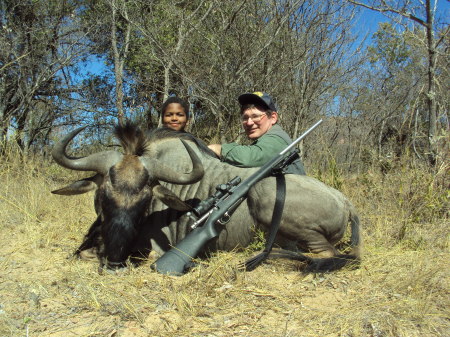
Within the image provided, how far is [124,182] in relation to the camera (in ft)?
10.1

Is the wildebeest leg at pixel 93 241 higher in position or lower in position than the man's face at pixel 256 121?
lower

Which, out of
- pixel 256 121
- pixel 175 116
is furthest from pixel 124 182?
pixel 175 116

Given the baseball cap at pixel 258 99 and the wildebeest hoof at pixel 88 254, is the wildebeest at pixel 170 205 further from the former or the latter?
the baseball cap at pixel 258 99

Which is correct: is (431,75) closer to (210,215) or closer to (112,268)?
(210,215)

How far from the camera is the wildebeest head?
300cm

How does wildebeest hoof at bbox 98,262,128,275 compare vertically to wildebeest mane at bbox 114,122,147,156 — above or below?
below

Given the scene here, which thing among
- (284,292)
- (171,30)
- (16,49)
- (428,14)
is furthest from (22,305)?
(16,49)

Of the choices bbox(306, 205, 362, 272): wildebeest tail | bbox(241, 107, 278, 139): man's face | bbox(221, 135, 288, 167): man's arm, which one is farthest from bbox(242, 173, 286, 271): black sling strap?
bbox(241, 107, 278, 139): man's face

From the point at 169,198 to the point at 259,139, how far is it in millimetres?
1150

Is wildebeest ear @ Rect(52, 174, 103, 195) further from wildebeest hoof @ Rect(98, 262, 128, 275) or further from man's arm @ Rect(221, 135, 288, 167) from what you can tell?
man's arm @ Rect(221, 135, 288, 167)

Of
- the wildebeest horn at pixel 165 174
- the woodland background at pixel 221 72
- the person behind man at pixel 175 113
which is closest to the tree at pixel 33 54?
the woodland background at pixel 221 72

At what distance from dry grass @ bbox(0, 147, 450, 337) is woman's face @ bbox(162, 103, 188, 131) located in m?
1.80

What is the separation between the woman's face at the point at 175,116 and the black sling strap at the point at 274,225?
7.35ft

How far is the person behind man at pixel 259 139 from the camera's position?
3701 millimetres
